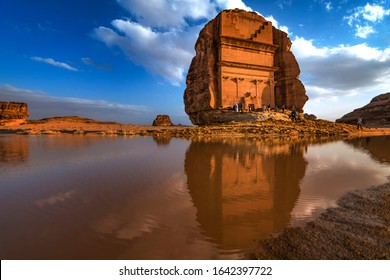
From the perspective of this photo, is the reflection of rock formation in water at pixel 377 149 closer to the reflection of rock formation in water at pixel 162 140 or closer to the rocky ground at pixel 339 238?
the rocky ground at pixel 339 238

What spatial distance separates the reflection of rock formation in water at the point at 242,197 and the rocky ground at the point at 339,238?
0.66ft

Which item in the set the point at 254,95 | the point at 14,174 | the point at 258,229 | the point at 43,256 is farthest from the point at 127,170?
the point at 254,95

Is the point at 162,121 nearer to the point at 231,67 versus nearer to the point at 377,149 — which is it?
the point at 231,67

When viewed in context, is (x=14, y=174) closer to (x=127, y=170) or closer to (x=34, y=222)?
(x=127, y=170)

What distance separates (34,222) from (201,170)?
3417 mm

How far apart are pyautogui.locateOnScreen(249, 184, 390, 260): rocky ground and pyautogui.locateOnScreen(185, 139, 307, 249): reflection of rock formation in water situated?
0.66ft

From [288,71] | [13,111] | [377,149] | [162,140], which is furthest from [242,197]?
[13,111]

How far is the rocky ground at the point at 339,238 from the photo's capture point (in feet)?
6.30

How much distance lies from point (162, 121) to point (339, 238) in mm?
33100

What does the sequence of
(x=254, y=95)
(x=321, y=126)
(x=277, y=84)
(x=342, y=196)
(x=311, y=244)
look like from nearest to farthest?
(x=311, y=244) < (x=342, y=196) < (x=321, y=126) < (x=254, y=95) < (x=277, y=84)

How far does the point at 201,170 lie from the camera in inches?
205

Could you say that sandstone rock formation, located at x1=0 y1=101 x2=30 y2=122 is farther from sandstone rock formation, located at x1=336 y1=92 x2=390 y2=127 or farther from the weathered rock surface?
sandstone rock formation, located at x1=336 y1=92 x2=390 y2=127

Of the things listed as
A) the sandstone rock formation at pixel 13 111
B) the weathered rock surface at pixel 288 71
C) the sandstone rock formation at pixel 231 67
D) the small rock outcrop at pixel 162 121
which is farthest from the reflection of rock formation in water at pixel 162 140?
the sandstone rock formation at pixel 13 111

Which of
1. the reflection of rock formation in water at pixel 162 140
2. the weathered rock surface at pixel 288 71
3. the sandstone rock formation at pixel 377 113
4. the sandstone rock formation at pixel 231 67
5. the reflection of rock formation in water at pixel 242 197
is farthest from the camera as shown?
the sandstone rock formation at pixel 377 113
